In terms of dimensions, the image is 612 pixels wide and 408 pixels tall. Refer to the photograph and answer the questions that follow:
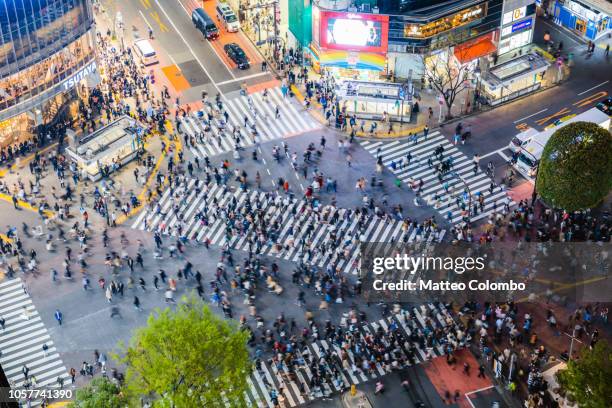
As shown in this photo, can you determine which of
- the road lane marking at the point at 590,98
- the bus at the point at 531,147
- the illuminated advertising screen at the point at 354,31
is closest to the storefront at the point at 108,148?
the illuminated advertising screen at the point at 354,31

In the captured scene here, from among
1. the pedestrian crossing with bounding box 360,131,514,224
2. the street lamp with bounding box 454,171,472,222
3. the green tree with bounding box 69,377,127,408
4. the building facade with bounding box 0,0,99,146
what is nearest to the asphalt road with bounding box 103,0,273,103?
the building facade with bounding box 0,0,99,146

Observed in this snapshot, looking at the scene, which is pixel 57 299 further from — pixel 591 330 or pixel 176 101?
pixel 591 330

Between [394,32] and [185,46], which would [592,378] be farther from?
[185,46]

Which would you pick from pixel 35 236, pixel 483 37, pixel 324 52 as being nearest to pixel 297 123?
pixel 324 52

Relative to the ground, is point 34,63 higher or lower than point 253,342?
higher

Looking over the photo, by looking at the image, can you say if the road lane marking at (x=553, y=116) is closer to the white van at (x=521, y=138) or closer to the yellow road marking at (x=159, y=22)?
the white van at (x=521, y=138)

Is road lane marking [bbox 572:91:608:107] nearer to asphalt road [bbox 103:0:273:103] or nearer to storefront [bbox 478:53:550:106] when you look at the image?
storefront [bbox 478:53:550:106]

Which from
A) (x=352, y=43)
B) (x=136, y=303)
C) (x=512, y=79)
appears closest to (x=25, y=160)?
(x=136, y=303)
